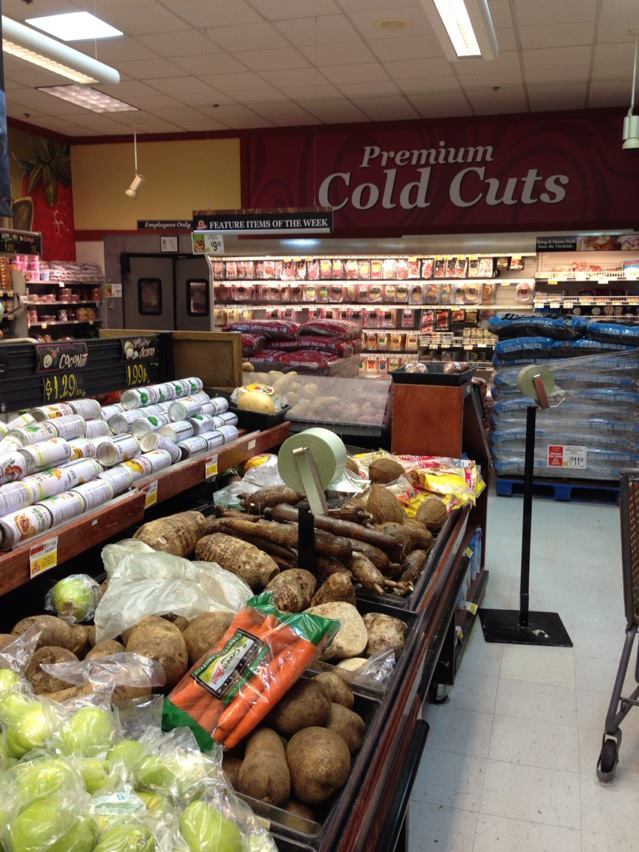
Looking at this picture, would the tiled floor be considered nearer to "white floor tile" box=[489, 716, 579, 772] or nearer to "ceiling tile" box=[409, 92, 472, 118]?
"white floor tile" box=[489, 716, 579, 772]

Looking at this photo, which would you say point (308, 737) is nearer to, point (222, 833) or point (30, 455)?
point (222, 833)

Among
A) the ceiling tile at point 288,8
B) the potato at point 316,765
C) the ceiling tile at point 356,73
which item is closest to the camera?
the potato at point 316,765

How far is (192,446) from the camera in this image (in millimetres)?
2840

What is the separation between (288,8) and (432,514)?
444cm

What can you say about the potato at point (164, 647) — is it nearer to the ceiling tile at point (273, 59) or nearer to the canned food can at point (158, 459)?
the canned food can at point (158, 459)

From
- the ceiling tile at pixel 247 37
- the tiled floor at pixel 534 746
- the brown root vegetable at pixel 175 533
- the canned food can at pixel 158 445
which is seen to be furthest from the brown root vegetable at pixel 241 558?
the ceiling tile at pixel 247 37

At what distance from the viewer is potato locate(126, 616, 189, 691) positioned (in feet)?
4.70

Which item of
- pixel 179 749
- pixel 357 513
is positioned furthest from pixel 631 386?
pixel 179 749

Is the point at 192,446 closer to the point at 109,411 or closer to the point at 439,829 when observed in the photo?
the point at 109,411

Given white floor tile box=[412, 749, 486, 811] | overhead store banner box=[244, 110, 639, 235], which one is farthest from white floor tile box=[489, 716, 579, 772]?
overhead store banner box=[244, 110, 639, 235]

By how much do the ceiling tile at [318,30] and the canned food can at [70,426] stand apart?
4509 millimetres

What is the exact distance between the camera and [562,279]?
311 inches

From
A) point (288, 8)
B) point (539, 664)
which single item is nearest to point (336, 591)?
point (539, 664)

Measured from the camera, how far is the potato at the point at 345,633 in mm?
1662
